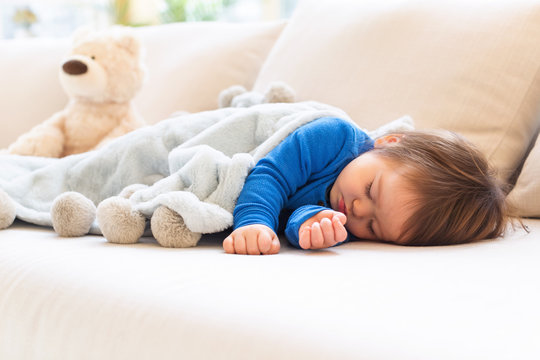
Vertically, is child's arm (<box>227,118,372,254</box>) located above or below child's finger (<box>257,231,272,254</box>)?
above

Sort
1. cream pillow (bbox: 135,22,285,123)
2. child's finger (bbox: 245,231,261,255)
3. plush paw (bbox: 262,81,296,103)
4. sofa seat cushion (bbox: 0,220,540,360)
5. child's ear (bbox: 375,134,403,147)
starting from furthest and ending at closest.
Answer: cream pillow (bbox: 135,22,285,123) → plush paw (bbox: 262,81,296,103) → child's ear (bbox: 375,134,403,147) → child's finger (bbox: 245,231,261,255) → sofa seat cushion (bbox: 0,220,540,360)

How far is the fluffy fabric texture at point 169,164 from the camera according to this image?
0.96 metres

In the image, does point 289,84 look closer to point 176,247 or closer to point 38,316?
point 176,247

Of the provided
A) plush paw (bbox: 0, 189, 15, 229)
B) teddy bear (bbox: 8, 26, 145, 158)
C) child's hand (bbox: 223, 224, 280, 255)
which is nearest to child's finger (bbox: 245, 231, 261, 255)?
child's hand (bbox: 223, 224, 280, 255)

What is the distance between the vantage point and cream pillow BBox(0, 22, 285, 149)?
177 centimetres

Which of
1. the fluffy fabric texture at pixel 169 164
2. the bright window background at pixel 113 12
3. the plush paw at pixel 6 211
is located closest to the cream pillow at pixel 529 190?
the fluffy fabric texture at pixel 169 164

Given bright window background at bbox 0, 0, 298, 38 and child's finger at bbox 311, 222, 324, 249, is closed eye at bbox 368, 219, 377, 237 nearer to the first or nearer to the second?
child's finger at bbox 311, 222, 324, 249

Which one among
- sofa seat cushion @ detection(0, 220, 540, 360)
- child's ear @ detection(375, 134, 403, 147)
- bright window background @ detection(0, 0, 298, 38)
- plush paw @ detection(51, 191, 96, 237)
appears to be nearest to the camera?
sofa seat cushion @ detection(0, 220, 540, 360)

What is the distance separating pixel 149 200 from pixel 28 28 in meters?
3.63

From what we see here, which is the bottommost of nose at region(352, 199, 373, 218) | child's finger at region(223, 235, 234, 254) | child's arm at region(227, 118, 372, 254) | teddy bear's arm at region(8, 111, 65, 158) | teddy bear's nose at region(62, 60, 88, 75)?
teddy bear's arm at region(8, 111, 65, 158)

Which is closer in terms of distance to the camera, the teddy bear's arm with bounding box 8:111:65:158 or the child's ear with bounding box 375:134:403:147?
the child's ear with bounding box 375:134:403:147

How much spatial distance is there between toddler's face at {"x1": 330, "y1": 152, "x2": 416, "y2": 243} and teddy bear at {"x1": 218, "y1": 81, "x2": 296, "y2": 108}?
41 centimetres

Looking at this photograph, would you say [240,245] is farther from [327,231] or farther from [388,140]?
[388,140]

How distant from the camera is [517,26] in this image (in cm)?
127
